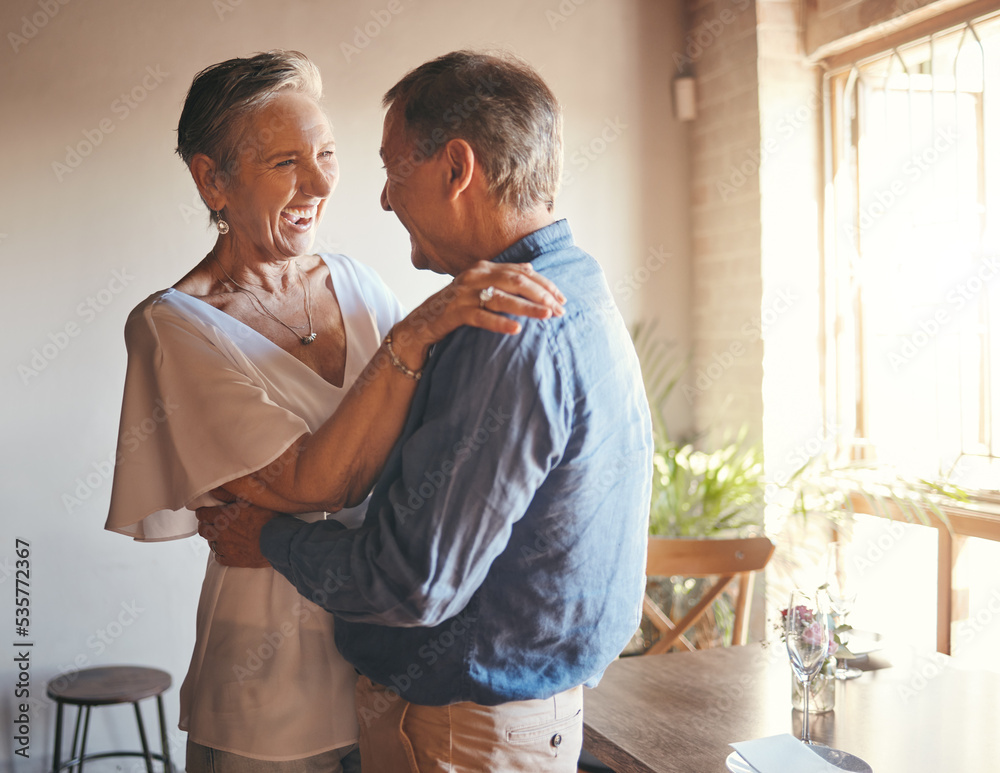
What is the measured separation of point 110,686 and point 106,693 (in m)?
0.07

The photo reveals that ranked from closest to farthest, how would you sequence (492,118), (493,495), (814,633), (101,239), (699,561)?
(493,495) → (492,118) → (814,633) → (699,561) → (101,239)

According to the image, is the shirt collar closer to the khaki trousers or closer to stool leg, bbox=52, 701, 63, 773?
the khaki trousers

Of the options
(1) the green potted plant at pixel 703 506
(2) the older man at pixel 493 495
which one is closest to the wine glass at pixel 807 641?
(2) the older man at pixel 493 495

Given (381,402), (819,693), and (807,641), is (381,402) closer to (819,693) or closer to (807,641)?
(807,641)

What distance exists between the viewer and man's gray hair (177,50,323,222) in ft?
4.75

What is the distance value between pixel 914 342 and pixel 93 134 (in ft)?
9.71

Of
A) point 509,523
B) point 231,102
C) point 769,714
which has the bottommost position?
point 769,714

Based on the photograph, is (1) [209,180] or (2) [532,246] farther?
(1) [209,180]

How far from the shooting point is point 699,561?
257 cm

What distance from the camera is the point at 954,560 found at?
304 cm

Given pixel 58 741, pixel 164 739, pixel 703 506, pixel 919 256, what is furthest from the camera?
pixel 703 506

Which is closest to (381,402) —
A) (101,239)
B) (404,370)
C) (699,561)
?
(404,370)

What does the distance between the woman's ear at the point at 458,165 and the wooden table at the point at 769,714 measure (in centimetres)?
98

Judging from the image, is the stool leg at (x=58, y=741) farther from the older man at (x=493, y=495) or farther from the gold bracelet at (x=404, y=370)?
the gold bracelet at (x=404, y=370)
